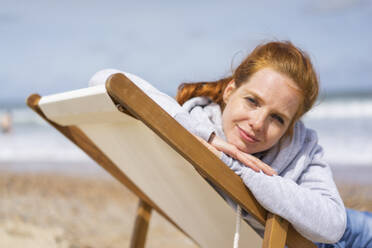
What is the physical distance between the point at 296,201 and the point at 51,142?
1267 cm

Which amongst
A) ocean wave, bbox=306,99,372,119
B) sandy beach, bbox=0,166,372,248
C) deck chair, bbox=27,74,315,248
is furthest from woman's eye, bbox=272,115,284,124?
ocean wave, bbox=306,99,372,119

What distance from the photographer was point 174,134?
1265 millimetres

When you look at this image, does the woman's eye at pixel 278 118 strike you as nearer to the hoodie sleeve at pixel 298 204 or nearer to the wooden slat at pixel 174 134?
the hoodie sleeve at pixel 298 204

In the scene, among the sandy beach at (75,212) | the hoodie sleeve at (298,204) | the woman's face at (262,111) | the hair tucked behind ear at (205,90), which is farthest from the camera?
the sandy beach at (75,212)

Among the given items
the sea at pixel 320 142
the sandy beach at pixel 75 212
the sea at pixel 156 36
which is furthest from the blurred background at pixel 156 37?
the sandy beach at pixel 75 212

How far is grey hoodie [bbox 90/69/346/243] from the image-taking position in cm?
141

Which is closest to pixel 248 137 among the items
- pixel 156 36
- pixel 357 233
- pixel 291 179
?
pixel 291 179

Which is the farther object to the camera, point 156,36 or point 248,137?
point 156,36

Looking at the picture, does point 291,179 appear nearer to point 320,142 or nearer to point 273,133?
point 273,133

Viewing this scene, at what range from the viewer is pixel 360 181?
6.42 metres

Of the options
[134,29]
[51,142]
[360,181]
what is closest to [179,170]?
[360,181]

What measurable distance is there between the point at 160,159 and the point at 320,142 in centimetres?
1013

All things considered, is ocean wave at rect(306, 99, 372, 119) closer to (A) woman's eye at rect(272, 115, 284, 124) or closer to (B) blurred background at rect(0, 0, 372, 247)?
(B) blurred background at rect(0, 0, 372, 247)

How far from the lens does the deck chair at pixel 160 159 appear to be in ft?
4.14
